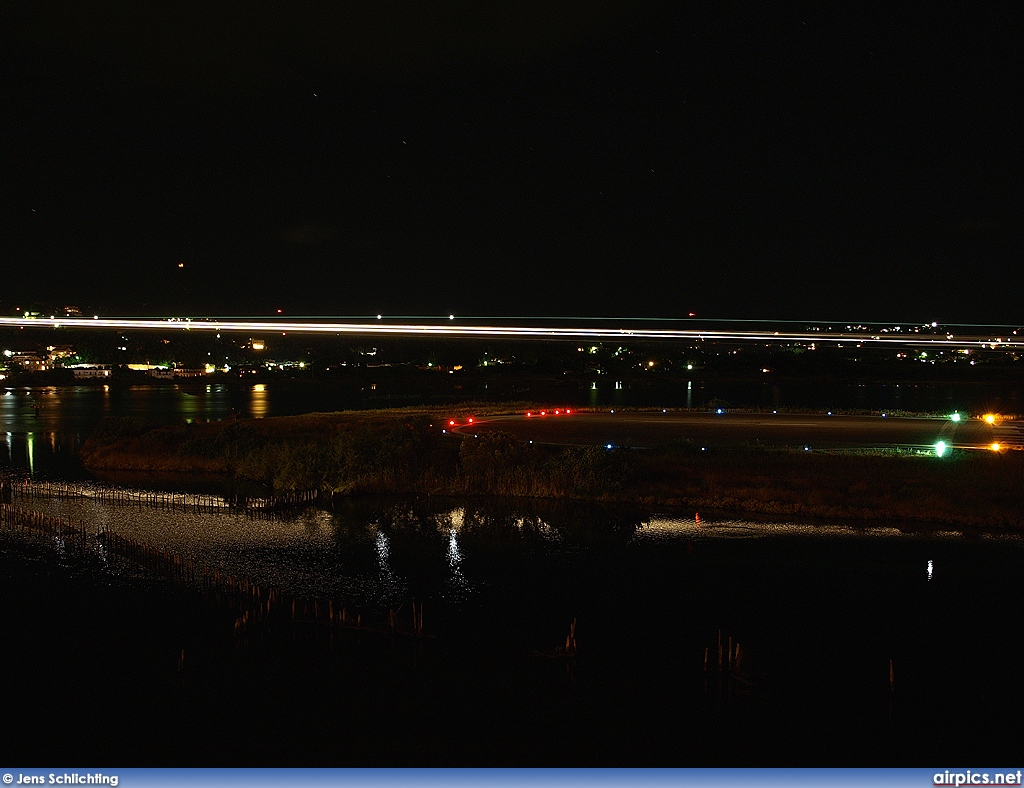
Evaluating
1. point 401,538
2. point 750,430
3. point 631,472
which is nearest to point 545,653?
point 401,538

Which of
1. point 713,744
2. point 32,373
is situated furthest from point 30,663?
point 32,373

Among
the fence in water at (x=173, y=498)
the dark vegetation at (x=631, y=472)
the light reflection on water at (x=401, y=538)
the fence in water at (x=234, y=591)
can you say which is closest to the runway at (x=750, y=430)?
the dark vegetation at (x=631, y=472)

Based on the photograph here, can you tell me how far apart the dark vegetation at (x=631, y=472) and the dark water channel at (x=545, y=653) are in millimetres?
1390

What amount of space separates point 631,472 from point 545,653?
434 inches

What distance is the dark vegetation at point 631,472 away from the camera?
2055cm

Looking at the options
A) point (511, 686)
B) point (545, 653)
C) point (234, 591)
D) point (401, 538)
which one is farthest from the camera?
point (401, 538)

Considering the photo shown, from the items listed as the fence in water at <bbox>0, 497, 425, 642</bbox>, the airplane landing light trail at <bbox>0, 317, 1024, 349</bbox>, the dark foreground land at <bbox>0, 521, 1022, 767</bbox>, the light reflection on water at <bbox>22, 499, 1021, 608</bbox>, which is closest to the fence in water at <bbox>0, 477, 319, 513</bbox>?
the light reflection on water at <bbox>22, 499, 1021, 608</bbox>

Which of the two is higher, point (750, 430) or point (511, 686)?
point (511, 686)

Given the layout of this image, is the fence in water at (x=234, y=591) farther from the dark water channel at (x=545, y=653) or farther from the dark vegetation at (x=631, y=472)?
the dark vegetation at (x=631, y=472)

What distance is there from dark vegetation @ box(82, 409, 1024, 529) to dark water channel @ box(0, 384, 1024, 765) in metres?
1.39

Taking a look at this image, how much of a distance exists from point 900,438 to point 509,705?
71.5ft

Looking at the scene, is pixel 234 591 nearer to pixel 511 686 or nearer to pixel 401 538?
pixel 401 538

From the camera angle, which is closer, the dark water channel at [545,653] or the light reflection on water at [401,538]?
the dark water channel at [545,653]

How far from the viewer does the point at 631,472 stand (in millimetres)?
22969
